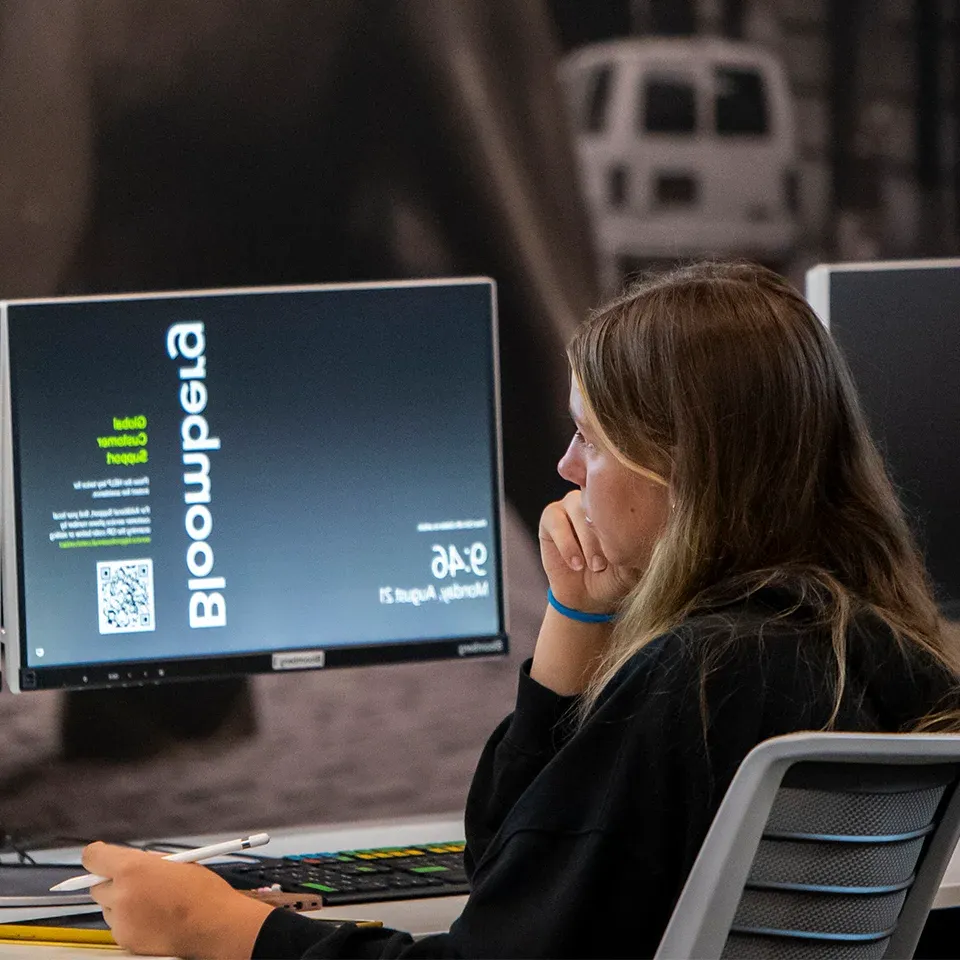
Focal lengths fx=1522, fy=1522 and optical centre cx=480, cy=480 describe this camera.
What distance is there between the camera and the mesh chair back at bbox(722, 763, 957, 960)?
3.84 feet

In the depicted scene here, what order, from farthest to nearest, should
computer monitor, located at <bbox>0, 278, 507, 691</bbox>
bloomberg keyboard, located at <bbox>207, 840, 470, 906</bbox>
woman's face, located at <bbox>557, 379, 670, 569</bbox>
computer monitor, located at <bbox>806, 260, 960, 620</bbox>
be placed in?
1. computer monitor, located at <bbox>806, 260, 960, 620</bbox>
2. computer monitor, located at <bbox>0, 278, 507, 691</bbox>
3. bloomberg keyboard, located at <bbox>207, 840, 470, 906</bbox>
4. woman's face, located at <bbox>557, 379, 670, 569</bbox>

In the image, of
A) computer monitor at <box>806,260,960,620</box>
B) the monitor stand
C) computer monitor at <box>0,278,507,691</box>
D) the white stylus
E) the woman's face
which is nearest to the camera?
the woman's face

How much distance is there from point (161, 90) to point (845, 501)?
1.35 metres

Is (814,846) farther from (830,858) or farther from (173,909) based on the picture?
(173,909)

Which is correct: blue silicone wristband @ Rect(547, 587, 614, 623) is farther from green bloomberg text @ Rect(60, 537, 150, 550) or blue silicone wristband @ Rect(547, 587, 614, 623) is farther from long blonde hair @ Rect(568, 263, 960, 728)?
green bloomberg text @ Rect(60, 537, 150, 550)

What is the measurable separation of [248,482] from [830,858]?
3.07ft

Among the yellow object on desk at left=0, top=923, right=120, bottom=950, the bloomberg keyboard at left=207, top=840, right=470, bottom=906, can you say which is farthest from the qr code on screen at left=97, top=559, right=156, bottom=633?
the yellow object on desk at left=0, top=923, right=120, bottom=950

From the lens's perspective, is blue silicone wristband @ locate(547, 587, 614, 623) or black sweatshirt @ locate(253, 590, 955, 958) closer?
black sweatshirt @ locate(253, 590, 955, 958)

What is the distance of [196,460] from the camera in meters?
1.86

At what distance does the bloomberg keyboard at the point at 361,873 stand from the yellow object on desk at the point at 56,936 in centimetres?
20

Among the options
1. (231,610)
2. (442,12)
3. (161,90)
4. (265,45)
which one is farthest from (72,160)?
(231,610)

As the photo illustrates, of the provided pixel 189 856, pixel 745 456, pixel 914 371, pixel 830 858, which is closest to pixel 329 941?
pixel 189 856

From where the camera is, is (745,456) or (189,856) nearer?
(745,456)

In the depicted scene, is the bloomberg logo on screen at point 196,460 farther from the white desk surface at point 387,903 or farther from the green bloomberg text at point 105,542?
the white desk surface at point 387,903
